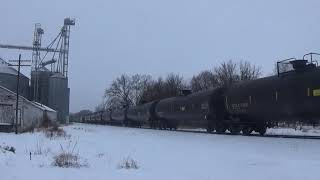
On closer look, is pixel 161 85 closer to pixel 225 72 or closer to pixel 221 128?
pixel 225 72

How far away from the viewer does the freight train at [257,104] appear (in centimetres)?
2073

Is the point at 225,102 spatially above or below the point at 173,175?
above

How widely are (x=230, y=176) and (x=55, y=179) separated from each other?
3.57 m

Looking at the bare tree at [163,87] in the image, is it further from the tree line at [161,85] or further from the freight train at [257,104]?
the freight train at [257,104]

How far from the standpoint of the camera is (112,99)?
12950cm

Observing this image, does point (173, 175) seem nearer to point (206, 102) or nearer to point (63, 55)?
point (206, 102)

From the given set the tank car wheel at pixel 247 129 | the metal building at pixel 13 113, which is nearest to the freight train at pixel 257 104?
the tank car wheel at pixel 247 129

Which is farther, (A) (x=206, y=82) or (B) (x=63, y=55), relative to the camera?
(A) (x=206, y=82)

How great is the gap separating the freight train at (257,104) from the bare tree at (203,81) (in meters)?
64.1

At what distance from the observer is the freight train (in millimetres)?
20734

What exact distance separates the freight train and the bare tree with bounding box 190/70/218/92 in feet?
210

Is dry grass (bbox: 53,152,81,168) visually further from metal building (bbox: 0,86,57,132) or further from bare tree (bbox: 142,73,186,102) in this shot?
bare tree (bbox: 142,73,186,102)

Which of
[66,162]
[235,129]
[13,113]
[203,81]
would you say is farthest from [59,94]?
[66,162]

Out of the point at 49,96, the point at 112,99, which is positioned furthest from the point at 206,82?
the point at 49,96
